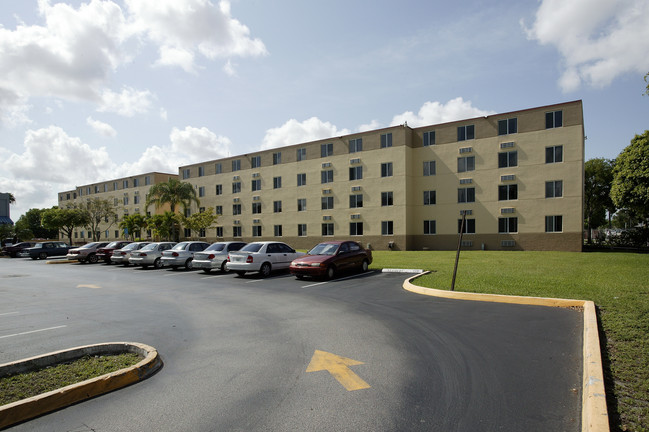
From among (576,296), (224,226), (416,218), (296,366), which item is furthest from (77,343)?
(224,226)

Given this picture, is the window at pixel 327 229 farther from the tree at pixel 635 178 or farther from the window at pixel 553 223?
the tree at pixel 635 178

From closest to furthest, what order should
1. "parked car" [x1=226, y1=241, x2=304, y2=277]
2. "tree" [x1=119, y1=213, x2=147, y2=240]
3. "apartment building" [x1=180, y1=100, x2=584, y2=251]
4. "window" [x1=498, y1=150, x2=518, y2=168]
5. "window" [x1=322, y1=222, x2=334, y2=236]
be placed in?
"parked car" [x1=226, y1=241, x2=304, y2=277], "apartment building" [x1=180, y1=100, x2=584, y2=251], "window" [x1=498, y1=150, x2=518, y2=168], "window" [x1=322, y1=222, x2=334, y2=236], "tree" [x1=119, y1=213, x2=147, y2=240]

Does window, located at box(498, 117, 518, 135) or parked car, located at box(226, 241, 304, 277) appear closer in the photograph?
parked car, located at box(226, 241, 304, 277)

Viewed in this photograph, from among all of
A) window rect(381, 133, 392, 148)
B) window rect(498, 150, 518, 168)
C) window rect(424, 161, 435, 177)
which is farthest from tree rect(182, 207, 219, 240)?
window rect(498, 150, 518, 168)

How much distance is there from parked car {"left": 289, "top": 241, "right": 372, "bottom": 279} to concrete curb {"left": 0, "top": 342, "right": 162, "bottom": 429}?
31.9ft

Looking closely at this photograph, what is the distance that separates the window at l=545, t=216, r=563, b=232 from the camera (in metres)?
32.0

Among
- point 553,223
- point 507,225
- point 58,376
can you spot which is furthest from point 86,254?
point 553,223

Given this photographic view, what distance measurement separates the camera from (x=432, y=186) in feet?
124

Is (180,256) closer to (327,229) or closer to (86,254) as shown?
(86,254)

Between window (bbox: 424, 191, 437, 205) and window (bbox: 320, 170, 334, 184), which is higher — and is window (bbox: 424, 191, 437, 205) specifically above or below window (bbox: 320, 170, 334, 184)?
below

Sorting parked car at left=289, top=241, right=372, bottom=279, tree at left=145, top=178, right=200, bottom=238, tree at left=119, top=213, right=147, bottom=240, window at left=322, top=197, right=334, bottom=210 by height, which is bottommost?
parked car at left=289, top=241, right=372, bottom=279

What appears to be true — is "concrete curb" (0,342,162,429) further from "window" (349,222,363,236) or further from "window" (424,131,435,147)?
"window" (424,131,435,147)

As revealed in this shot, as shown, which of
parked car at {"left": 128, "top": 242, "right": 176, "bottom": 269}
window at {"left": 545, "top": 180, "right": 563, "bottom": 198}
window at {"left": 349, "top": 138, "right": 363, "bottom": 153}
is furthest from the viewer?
window at {"left": 349, "top": 138, "right": 363, "bottom": 153}

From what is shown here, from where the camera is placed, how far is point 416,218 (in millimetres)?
38750
